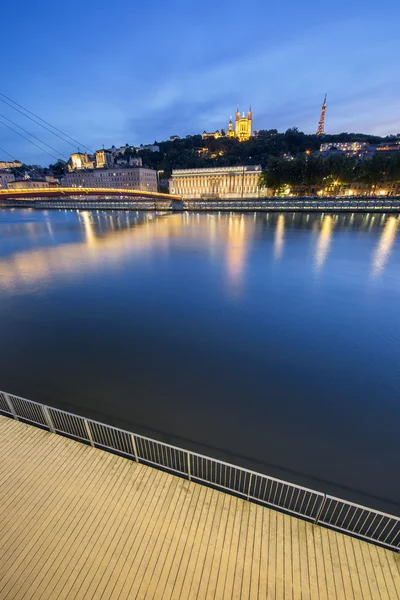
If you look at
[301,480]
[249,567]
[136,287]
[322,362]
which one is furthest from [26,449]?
[136,287]

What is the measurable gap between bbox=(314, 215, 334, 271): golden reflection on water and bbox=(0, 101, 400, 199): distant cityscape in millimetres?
41914

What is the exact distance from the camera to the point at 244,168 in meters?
99.6

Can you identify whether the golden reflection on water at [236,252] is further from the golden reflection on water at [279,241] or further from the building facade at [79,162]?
the building facade at [79,162]

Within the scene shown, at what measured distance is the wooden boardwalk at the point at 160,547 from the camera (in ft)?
12.2

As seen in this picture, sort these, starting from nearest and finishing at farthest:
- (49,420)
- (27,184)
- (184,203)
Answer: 1. (49,420)
2. (184,203)
3. (27,184)

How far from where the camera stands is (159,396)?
8438mm

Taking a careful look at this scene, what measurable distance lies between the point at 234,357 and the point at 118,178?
400 ft

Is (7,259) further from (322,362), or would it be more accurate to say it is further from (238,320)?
(322,362)

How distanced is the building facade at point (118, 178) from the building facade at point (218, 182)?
36.4ft

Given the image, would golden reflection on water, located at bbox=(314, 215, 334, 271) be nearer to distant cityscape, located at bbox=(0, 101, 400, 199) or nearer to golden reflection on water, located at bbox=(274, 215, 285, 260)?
golden reflection on water, located at bbox=(274, 215, 285, 260)

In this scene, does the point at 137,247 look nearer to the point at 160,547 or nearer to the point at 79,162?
the point at 160,547

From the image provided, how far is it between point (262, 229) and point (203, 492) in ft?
138

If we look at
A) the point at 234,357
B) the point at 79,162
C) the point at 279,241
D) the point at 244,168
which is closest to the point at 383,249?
the point at 279,241

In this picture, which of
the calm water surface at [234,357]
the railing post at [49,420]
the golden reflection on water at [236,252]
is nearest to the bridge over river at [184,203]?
the calm water surface at [234,357]
